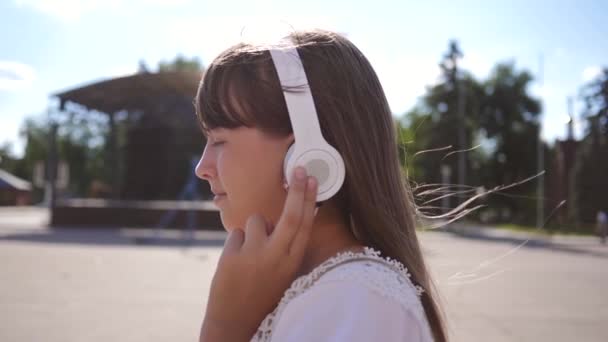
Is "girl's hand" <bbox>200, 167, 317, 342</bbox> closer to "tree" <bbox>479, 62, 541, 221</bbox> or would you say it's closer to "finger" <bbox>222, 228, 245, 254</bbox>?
"finger" <bbox>222, 228, 245, 254</bbox>

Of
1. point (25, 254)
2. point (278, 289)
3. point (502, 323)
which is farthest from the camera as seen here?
point (25, 254)

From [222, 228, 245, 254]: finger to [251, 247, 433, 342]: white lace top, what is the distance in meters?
0.13

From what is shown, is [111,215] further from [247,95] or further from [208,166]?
[247,95]

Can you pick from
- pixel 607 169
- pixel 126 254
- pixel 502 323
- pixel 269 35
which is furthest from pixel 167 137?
pixel 269 35

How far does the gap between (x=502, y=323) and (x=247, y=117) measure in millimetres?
5643

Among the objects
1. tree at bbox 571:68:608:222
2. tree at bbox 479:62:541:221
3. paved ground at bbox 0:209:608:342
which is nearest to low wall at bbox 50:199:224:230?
paved ground at bbox 0:209:608:342

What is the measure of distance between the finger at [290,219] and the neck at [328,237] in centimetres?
20

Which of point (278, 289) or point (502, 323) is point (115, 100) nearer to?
point (502, 323)

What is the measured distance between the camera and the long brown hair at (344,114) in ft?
4.21

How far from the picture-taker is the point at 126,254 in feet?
45.1

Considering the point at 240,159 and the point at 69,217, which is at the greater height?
the point at 240,159

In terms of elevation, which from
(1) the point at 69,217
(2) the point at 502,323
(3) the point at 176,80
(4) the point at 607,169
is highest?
(3) the point at 176,80

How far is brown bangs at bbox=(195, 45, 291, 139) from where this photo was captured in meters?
1.28

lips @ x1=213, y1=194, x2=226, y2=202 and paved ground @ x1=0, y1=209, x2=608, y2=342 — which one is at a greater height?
lips @ x1=213, y1=194, x2=226, y2=202
